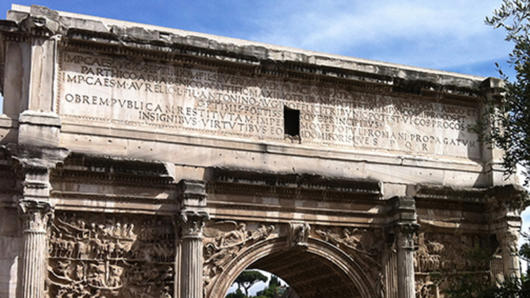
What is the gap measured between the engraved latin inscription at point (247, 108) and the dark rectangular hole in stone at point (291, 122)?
7 centimetres

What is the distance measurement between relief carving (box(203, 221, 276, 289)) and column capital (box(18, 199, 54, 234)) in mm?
2868

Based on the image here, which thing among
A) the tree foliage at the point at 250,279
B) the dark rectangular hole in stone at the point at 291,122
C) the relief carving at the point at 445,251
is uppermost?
the tree foliage at the point at 250,279

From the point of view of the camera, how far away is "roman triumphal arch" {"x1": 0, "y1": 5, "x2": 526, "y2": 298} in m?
12.7

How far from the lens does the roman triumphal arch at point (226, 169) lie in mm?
12742

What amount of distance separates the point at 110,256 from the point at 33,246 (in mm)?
1423

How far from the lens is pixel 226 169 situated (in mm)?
13656

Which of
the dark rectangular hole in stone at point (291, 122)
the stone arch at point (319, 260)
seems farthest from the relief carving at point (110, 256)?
the dark rectangular hole in stone at point (291, 122)

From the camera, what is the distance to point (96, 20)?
44.7 ft

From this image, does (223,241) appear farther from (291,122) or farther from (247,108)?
(291,122)

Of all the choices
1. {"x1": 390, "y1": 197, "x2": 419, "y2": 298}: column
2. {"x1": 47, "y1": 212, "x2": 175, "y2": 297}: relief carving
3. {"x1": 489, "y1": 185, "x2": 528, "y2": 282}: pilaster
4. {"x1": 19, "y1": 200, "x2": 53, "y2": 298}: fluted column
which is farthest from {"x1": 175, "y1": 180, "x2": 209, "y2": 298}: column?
{"x1": 489, "y1": 185, "x2": 528, "y2": 282}: pilaster

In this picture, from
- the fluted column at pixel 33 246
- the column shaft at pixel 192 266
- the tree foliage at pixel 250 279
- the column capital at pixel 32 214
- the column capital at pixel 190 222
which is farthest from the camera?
the tree foliage at pixel 250 279

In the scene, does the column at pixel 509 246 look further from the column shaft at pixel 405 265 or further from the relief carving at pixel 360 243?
the relief carving at pixel 360 243

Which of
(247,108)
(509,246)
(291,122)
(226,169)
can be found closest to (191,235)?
(226,169)

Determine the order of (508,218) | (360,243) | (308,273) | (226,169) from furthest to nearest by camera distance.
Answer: (308,273), (508,218), (360,243), (226,169)
